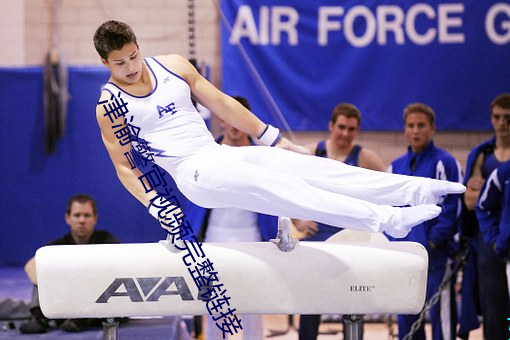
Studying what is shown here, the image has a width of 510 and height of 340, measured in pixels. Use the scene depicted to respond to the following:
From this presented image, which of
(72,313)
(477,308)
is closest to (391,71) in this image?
(477,308)

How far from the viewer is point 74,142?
321 inches

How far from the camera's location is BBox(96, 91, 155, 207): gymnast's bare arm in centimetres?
395

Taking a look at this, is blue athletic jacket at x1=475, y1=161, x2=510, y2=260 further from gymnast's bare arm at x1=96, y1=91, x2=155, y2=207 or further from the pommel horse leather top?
gymnast's bare arm at x1=96, y1=91, x2=155, y2=207

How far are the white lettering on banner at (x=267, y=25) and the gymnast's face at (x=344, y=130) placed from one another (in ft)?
8.85

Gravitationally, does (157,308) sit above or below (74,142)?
below

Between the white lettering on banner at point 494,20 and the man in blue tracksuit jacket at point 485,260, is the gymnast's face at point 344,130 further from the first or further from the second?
the white lettering on banner at point 494,20

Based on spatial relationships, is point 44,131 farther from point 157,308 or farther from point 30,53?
point 157,308

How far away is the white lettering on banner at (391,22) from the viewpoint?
806 cm

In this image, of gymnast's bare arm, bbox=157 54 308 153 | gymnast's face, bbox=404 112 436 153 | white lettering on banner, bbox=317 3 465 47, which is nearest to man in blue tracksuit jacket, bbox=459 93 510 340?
gymnast's face, bbox=404 112 436 153

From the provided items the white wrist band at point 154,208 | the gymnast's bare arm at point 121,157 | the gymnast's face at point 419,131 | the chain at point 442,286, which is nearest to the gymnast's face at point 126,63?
the gymnast's bare arm at point 121,157

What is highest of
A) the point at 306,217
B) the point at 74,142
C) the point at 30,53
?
the point at 30,53

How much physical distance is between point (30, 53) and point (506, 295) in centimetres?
571

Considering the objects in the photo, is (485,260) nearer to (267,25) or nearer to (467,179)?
(467,179)

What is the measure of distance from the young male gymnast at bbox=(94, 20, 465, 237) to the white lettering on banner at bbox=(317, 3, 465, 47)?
4.11 meters
